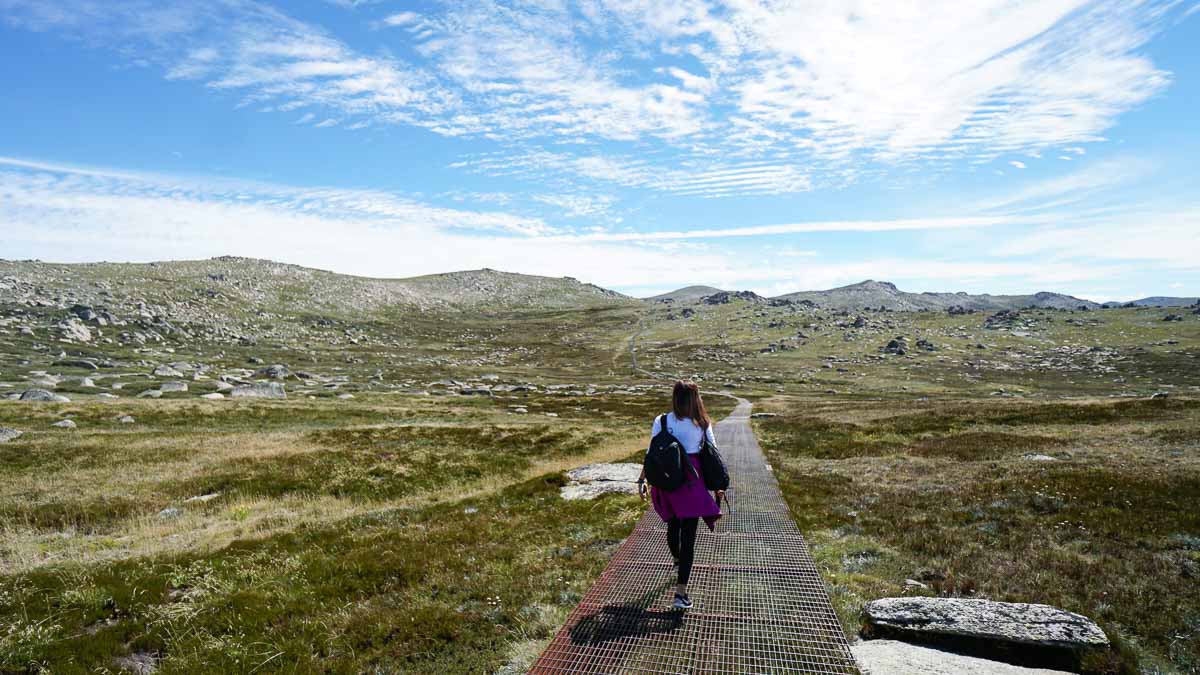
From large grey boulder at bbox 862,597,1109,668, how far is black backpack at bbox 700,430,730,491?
288cm

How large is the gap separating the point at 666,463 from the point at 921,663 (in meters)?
4.09

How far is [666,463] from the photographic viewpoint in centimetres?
823

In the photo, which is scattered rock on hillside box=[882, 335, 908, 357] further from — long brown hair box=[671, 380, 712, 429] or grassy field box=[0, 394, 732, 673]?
long brown hair box=[671, 380, 712, 429]

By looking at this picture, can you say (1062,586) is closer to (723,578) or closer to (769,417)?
(723,578)

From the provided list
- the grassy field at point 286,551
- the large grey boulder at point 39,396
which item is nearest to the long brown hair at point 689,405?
the grassy field at point 286,551

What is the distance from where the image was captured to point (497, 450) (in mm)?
30703

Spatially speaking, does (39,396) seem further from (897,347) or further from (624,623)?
(897,347)

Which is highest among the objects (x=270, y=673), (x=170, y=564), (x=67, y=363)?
(x=270, y=673)

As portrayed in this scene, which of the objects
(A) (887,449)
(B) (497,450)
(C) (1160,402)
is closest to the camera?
(A) (887,449)

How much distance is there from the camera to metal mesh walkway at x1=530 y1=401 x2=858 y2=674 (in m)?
6.71

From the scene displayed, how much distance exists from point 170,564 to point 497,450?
1978 centimetres

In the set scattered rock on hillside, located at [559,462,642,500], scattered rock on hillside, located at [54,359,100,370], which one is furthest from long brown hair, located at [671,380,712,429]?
scattered rock on hillside, located at [54,359,100,370]

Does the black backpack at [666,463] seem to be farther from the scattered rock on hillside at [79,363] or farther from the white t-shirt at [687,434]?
Answer: the scattered rock on hillside at [79,363]

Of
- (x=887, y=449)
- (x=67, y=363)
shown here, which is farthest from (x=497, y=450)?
(x=67, y=363)
